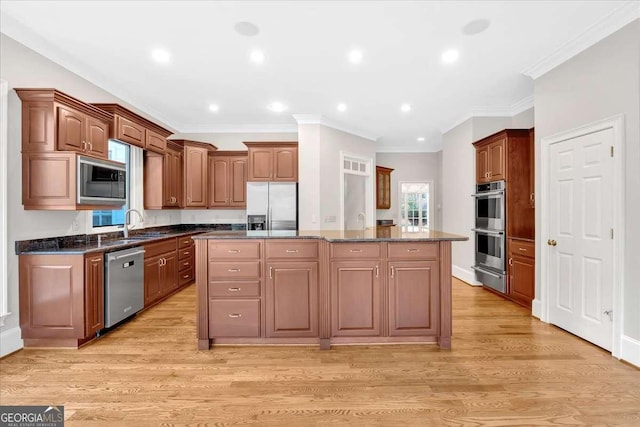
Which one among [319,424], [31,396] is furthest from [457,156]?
[31,396]

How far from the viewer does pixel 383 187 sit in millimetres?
7676

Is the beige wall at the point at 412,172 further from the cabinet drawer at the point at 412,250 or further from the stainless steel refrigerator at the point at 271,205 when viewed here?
the cabinet drawer at the point at 412,250

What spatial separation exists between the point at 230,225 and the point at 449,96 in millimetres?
4507

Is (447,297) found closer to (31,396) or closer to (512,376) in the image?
(512,376)

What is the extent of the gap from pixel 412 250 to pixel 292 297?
46.0 inches

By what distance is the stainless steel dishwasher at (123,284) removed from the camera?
119 inches

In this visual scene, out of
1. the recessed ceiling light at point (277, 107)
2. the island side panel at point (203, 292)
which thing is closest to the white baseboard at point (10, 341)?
the island side panel at point (203, 292)

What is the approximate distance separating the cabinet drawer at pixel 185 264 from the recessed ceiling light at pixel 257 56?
3138mm

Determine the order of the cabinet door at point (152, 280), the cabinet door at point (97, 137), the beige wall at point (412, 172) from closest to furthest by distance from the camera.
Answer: the cabinet door at point (97, 137), the cabinet door at point (152, 280), the beige wall at point (412, 172)

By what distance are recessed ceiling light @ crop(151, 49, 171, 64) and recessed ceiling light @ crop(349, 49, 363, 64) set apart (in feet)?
6.41

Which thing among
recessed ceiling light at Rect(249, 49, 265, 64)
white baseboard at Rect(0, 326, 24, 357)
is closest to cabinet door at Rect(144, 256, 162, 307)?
white baseboard at Rect(0, 326, 24, 357)

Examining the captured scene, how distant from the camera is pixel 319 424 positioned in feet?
5.86

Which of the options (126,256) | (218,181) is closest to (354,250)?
(126,256)

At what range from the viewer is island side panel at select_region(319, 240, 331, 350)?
107 inches
